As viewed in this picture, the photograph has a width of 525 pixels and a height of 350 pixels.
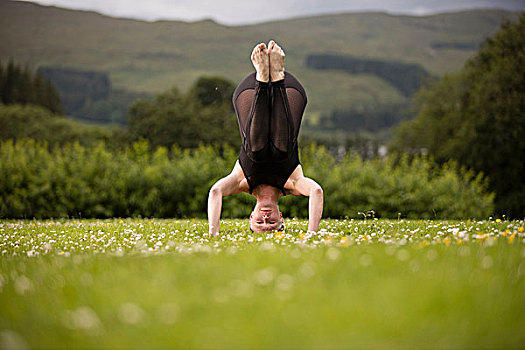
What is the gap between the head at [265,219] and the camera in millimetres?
9185

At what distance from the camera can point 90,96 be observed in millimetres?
144750

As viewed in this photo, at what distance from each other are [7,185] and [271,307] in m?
17.7

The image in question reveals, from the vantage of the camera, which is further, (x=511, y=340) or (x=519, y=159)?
(x=519, y=159)

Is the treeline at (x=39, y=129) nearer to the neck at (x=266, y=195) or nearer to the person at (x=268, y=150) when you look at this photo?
the person at (x=268, y=150)

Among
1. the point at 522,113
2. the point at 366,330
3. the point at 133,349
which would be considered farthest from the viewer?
the point at 522,113

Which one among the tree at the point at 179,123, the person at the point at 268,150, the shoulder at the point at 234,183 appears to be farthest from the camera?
the tree at the point at 179,123

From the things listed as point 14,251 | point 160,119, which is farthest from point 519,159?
point 14,251

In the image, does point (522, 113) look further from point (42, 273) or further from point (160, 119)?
point (42, 273)

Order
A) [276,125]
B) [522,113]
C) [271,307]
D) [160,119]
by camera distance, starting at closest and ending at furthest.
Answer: [271,307] → [276,125] → [522,113] → [160,119]

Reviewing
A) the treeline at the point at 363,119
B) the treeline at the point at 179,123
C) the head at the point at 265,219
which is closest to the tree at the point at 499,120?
the treeline at the point at 179,123

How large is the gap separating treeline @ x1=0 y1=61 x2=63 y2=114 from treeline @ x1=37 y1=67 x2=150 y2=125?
74.8 ft

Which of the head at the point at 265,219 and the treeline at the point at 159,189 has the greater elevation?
the head at the point at 265,219

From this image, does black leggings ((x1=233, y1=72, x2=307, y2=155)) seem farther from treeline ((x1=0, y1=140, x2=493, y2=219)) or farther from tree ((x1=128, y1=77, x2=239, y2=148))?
tree ((x1=128, y1=77, x2=239, y2=148))

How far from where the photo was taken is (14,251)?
7762 millimetres
